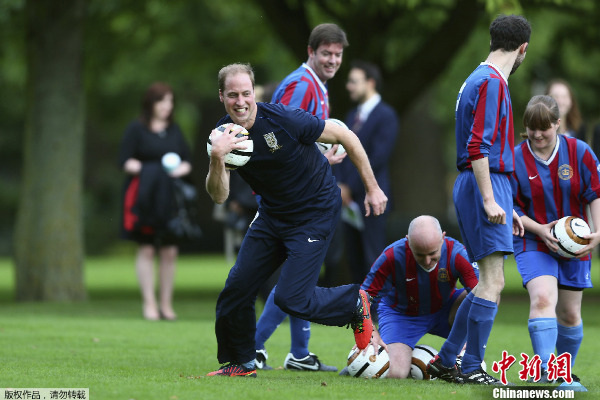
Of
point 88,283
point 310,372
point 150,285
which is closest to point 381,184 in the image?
point 150,285

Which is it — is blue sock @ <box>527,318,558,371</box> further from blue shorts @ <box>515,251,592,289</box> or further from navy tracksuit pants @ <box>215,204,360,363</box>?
navy tracksuit pants @ <box>215,204,360,363</box>

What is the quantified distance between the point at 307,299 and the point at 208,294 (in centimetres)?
1023

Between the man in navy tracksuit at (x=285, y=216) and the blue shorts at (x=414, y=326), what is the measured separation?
770 millimetres

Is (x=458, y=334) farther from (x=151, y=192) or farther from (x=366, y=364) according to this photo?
(x=151, y=192)

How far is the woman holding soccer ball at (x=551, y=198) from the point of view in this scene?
744 centimetres

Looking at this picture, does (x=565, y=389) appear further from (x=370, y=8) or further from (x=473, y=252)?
(x=370, y=8)

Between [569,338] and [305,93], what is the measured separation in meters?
2.75

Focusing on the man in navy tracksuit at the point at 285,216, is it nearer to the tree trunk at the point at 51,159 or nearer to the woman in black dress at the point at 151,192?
the woman in black dress at the point at 151,192

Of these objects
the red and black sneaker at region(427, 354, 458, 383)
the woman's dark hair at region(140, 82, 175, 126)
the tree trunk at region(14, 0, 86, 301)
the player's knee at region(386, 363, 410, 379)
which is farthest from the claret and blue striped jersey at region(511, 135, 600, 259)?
A: the tree trunk at region(14, 0, 86, 301)

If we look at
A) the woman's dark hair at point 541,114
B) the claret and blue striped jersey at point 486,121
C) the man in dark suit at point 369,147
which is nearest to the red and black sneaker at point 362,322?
the claret and blue striped jersey at point 486,121

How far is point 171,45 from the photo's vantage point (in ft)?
85.4

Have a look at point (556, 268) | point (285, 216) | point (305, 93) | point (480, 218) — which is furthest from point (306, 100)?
point (556, 268)

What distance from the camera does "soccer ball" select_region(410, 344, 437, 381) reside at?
8.01 metres

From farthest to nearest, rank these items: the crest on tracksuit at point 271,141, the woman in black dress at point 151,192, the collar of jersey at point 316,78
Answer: the woman in black dress at point 151,192, the collar of jersey at point 316,78, the crest on tracksuit at point 271,141
